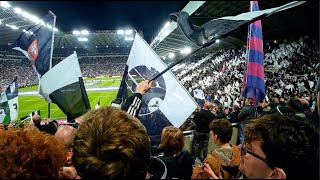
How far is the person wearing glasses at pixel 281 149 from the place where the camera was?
3.33 feet

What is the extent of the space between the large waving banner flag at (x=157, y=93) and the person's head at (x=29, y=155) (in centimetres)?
231

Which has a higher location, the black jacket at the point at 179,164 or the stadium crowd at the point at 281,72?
the stadium crowd at the point at 281,72

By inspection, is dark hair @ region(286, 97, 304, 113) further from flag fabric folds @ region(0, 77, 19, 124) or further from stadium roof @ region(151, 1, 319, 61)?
stadium roof @ region(151, 1, 319, 61)

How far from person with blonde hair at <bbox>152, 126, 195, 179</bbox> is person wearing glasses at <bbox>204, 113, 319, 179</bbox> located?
101 cm

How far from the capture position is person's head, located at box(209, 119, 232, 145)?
270 centimetres

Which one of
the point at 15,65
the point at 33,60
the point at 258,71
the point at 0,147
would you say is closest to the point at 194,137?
the point at 258,71

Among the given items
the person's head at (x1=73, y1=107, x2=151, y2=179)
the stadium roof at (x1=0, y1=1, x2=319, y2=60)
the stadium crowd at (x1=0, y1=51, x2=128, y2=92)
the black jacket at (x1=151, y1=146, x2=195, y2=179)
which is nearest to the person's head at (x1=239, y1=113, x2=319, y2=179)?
the person's head at (x1=73, y1=107, x2=151, y2=179)

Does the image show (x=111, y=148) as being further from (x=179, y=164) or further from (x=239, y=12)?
(x=239, y=12)

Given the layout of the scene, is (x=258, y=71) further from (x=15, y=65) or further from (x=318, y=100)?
(x=15, y=65)

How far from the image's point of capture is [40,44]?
15.5ft

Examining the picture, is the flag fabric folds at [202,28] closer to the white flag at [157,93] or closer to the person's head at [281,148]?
the white flag at [157,93]

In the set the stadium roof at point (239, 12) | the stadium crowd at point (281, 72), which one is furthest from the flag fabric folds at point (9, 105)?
the stadium crowd at point (281, 72)

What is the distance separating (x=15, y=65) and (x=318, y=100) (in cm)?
4620

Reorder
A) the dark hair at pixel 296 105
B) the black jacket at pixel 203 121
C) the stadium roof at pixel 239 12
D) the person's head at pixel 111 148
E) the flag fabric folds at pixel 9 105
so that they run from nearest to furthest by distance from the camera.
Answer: the person's head at pixel 111 148 → the dark hair at pixel 296 105 → the black jacket at pixel 203 121 → the flag fabric folds at pixel 9 105 → the stadium roof at pixel 239 12
